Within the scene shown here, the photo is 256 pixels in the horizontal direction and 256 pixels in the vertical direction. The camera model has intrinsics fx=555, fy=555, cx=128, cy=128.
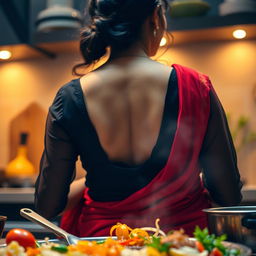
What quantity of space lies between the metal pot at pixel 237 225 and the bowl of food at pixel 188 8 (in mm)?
2055

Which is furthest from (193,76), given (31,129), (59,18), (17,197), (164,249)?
(31,129)

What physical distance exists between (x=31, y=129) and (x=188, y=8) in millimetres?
1182

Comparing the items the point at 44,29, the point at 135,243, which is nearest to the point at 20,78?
the point at 44,29

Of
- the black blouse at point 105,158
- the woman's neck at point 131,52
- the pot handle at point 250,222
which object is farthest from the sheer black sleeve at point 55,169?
the pot handle at point 250,222

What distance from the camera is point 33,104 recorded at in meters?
3.32

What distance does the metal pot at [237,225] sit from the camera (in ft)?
2.56

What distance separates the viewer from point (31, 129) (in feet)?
10.7

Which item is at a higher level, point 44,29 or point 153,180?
point 44,29

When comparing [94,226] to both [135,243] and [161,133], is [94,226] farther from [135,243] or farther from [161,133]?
[135,243]

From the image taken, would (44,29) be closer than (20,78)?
Yes

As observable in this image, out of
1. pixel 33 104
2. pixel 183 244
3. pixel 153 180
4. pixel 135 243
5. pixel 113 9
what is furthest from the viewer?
pixel 33 104

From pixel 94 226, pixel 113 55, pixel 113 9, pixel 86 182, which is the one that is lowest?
pixel 94 226

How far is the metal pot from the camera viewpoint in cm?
78

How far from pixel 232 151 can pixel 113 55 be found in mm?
373
